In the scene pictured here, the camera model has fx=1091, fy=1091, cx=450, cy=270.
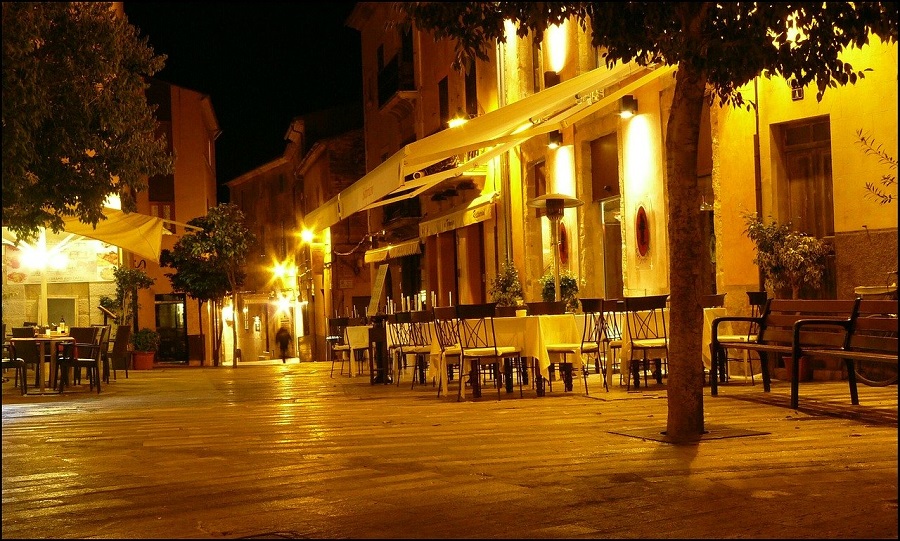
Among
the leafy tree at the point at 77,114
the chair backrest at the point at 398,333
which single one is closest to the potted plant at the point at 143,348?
the chair backrest at the point at 398,333

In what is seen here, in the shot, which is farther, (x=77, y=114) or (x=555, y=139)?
(x=555, y=139)

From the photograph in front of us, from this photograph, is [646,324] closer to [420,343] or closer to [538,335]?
[538,335]

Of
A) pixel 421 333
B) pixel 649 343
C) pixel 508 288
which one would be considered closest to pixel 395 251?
pixel 508 288

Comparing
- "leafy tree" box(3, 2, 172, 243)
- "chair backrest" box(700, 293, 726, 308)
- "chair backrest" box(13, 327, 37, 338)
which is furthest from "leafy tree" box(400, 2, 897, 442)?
"chair backrest" box(13, 327, 37, 338)

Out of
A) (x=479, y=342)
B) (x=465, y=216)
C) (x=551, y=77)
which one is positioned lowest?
(x=479, y=342)

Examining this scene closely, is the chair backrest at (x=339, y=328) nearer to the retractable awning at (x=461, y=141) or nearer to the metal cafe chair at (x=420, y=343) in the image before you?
the metal cafe chair at (x=420, y=343)

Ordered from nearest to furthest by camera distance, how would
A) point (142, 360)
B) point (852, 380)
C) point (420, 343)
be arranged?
point (852, 380)
point (420, 343)
point (142, 360)

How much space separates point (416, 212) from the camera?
28094 millimetres

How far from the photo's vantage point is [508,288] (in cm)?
1953

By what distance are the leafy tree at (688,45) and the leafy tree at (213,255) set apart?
23718mm

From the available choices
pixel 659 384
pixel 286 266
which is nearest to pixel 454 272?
pixel 659 384

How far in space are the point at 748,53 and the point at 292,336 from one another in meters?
39.3

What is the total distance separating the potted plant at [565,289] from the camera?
1534 centimetres

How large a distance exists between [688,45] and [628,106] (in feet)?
28.5
